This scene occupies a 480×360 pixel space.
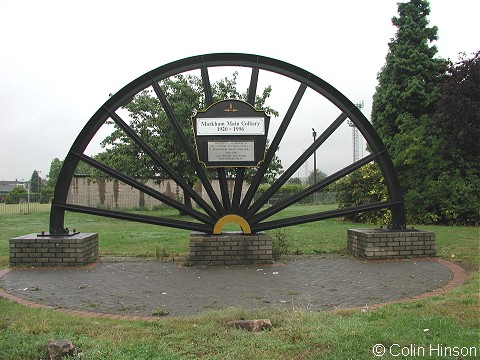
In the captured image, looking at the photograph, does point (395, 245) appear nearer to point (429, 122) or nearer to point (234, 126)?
point (234, 126)

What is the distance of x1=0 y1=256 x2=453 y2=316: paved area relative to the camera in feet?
19.8

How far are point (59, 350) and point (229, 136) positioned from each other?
19.9 feet

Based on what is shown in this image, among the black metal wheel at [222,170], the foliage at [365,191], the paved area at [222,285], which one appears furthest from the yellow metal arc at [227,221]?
the foliage at [365,191]

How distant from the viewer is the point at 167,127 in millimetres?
25469

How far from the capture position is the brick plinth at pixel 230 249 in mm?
9039

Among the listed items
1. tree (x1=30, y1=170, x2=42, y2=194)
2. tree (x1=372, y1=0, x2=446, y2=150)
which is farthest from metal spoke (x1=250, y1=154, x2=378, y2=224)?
tree (x1=30, y1=170, x2=42, y2=194)

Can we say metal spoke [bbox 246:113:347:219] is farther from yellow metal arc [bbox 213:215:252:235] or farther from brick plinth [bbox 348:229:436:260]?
brick plinth [bbox 348:229:436:260]

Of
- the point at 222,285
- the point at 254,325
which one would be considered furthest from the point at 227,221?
the point at 254,325

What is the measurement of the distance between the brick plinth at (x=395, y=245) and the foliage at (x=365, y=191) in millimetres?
8993

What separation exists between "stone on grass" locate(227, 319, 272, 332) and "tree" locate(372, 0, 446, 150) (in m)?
16.8

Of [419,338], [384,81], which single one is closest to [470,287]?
[419,338]

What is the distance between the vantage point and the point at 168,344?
164 inches

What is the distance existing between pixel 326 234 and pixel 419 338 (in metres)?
10.6

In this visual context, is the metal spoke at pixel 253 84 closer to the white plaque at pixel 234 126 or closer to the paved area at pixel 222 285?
the white plaque at pixel 234 126
